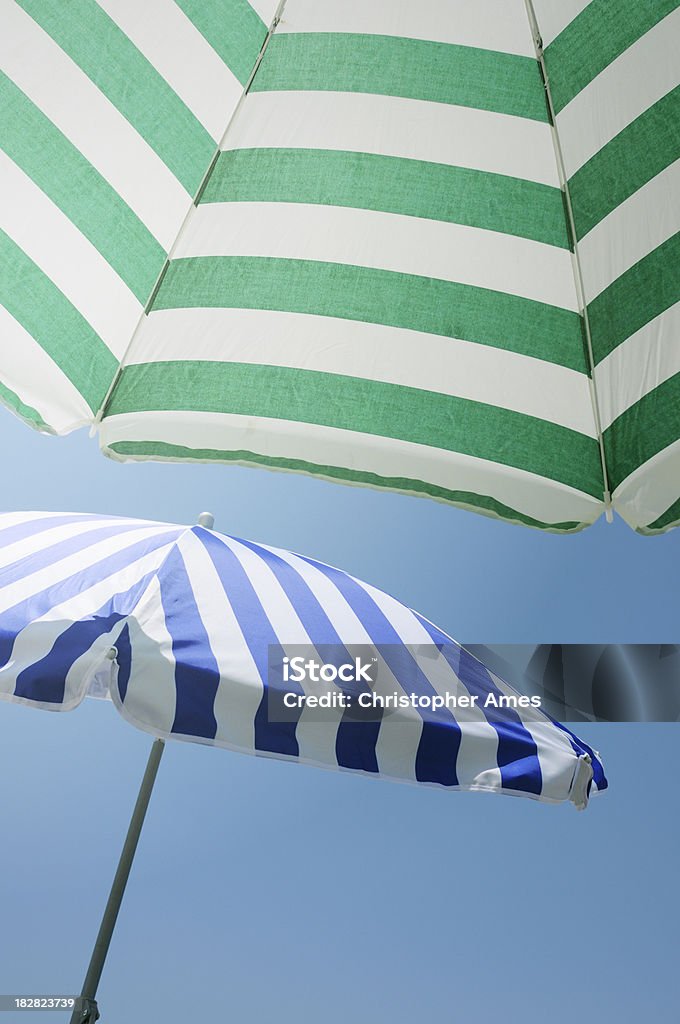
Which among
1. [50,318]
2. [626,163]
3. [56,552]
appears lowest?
[56,552]

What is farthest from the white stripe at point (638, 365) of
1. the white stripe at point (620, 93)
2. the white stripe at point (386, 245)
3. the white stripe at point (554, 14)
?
the white stripe at point (554, 14)

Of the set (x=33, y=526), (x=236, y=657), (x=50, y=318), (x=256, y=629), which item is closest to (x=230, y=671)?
(x=236, y=657)

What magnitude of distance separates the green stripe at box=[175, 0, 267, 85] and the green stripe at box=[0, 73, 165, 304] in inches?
10.5

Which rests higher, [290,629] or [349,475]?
[349,475]

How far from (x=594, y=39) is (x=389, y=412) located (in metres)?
0.60

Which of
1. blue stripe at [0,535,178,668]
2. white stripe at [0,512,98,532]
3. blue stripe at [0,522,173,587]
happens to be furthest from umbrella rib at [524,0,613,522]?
white stripe at [0,512,98,532]

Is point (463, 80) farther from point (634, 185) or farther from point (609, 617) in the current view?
point (609, 617)

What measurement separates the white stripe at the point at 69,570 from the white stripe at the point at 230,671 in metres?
0.16

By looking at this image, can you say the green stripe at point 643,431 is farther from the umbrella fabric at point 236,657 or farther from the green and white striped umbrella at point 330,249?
the umbrella fabric at point 236,657

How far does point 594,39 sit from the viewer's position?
1285 mm

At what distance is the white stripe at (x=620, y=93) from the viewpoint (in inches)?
49.1

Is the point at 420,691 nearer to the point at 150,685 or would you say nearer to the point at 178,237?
the point at 150,685

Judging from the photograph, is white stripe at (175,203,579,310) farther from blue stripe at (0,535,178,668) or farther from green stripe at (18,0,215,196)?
blue stripe at (0,535,178,668)

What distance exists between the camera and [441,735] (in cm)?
166
